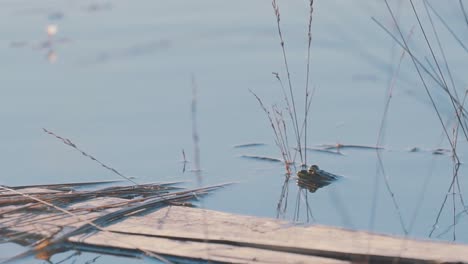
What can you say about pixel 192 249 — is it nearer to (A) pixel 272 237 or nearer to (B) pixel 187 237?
(B) pixel 187 237

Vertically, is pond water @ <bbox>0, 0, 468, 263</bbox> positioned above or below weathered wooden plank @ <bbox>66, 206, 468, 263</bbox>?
above

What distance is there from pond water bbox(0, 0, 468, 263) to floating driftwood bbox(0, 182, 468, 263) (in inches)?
5.3

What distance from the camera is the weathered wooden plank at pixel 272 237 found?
331cm

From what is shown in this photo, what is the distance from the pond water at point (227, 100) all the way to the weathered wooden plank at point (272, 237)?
21 centimetres

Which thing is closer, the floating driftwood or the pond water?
the floating driftwood

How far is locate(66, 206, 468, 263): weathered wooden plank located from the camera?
3.31 m

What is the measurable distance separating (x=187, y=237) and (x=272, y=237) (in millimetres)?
290

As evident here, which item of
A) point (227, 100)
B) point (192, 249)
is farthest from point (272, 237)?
point (227, 100)

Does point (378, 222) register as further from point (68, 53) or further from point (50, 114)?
point (68, 53)

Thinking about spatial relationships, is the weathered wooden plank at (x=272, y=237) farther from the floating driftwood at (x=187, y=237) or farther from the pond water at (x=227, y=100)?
the pond water at (x=227, y=100)

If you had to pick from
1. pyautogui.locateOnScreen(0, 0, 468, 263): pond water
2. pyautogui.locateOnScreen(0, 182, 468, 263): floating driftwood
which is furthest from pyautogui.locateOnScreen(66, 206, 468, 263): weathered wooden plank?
pyautogui.locateOnScreen(0, 0, 468, 263): pond water

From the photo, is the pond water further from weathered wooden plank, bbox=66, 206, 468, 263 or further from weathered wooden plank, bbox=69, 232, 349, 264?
weathered wooden plank, bbox=66, 206, 468, 263

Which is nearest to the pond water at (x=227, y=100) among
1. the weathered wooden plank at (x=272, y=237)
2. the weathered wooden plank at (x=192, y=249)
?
the weathered wooden plank at (x=192, y=249)

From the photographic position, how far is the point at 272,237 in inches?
139
